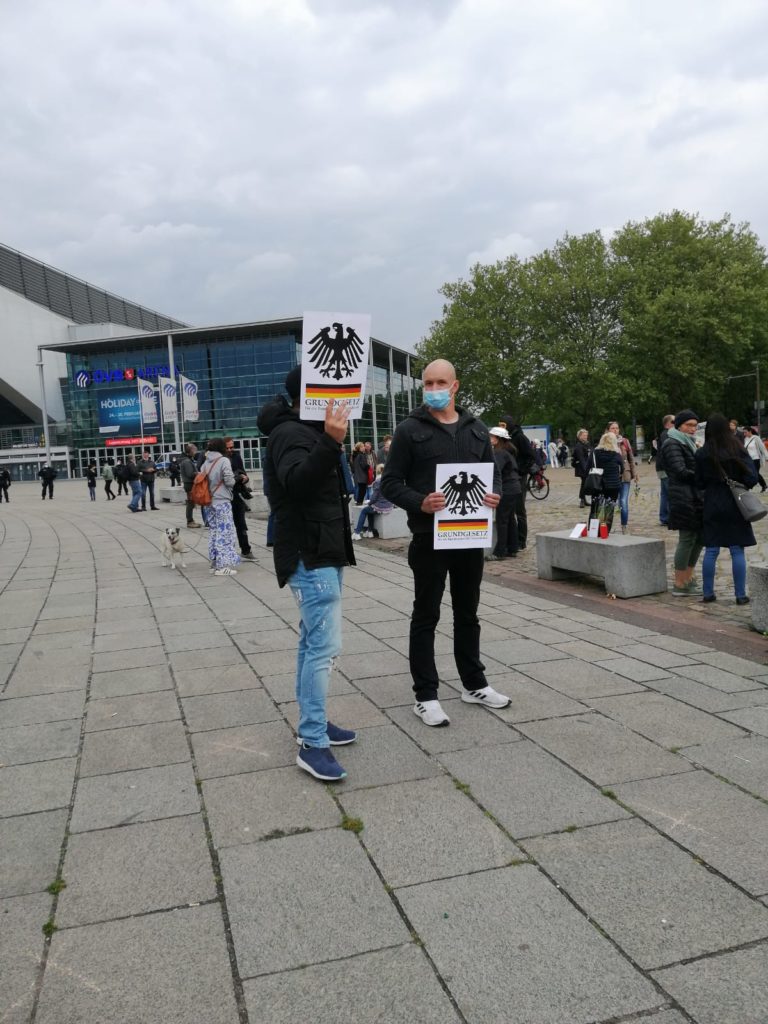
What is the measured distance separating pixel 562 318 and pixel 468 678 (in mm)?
45284

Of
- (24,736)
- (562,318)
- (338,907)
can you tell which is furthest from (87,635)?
(562,318)

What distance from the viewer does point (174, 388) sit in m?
34.5

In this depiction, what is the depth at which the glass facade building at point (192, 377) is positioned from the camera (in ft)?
215

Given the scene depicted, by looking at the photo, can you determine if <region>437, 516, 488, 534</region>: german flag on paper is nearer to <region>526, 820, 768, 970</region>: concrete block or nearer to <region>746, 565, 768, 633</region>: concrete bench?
<region>526, 820, 768, 970</region>: concrete block

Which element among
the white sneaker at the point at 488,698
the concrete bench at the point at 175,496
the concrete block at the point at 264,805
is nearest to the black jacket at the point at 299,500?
the concrete block at the point at 264,805

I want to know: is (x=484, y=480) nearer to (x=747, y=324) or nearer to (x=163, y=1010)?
(x=163, y=1010)

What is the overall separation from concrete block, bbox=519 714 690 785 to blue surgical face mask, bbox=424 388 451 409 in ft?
5.63

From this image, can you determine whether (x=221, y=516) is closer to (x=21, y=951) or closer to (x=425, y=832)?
(x=425, y=832)

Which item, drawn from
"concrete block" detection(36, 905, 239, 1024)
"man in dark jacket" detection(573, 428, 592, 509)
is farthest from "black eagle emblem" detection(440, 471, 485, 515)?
"man in dark jacket" detection(573, 428, 592, 509)

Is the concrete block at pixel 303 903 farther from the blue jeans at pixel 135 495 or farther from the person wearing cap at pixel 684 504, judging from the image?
the blue jeans at pixel 135 495

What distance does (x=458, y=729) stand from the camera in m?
3.97

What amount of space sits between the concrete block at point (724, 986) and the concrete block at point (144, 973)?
1.16 m

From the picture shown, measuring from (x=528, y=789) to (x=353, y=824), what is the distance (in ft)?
2.52

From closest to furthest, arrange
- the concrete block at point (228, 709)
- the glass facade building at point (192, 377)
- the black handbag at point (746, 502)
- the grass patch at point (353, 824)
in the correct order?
the grass patch at point (353, 824)
the concrete block at point (228, 709)
the black handbag at point (746, 502)
the glass facade building at point (192, 377)
